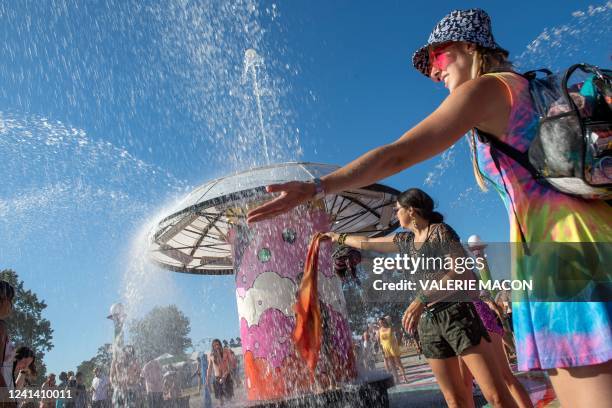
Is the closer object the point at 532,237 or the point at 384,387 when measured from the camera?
the point at 532,237

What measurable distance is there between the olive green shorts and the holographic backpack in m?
2.07

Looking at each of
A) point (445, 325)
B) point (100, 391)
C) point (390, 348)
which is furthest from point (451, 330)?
point (390, 348)

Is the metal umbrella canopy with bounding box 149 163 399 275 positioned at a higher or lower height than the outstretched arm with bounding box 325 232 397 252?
higher

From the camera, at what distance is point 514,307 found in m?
1.48

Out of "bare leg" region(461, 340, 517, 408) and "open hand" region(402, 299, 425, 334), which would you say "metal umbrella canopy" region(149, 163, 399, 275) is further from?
"bare leg" region(461, 340, 517, 408)

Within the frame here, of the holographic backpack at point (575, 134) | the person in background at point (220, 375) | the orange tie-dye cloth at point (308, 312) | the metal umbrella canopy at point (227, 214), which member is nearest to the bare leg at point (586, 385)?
the holographic backpack at point (575, 134)

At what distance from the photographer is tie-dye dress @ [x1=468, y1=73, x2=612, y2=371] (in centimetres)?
129

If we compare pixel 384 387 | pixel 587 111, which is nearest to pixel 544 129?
pixel 587 111

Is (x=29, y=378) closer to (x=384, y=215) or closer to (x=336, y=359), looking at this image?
(x=336, y=359)

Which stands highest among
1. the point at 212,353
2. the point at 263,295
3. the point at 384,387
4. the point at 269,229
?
the point at 269,229

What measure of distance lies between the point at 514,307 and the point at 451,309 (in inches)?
76.3

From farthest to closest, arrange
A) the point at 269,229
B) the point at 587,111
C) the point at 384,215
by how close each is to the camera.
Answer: the point at 384,215 → the point at 269,229 → the point at 587,111

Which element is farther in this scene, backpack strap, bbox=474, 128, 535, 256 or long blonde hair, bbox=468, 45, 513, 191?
long blonde hair, bbox=468, 45, 513, 191

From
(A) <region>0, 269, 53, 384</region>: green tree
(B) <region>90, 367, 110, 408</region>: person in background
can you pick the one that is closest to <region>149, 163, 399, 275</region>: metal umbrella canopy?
(B) <region>90, 367, 110, 408</region>: person in background
